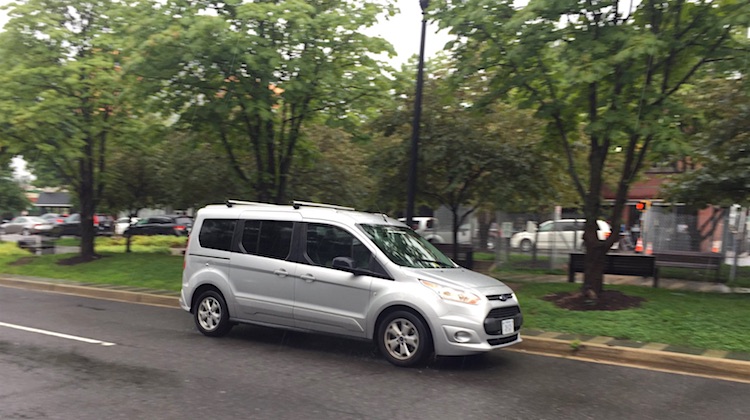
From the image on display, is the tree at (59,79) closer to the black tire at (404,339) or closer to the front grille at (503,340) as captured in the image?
the black tire at (404,339)

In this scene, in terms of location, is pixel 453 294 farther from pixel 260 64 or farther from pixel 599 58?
pixel 260 64

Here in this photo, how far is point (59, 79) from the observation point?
16.3 m

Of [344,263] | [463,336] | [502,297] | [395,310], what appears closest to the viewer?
[463,336]

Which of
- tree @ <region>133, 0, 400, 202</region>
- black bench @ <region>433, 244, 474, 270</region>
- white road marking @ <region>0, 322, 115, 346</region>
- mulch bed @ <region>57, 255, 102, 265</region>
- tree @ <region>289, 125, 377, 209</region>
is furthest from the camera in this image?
Answer: mulch bed @ <region>57, 255, 102, 265</region>

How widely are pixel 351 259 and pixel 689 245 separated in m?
11.5

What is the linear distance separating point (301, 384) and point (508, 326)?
Answer: 2575 mm

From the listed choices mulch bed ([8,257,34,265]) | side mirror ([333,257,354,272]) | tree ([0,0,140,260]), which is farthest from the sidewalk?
mulch bed ([8,257,34,265])

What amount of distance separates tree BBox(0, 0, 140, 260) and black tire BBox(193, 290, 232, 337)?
817cm

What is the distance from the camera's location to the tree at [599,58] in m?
9.37

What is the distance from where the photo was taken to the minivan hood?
727cm

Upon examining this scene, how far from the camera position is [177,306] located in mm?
12391

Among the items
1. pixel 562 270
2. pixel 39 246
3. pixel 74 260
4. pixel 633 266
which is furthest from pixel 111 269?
pixel 633 266

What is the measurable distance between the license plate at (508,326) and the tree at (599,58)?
377 centimetres

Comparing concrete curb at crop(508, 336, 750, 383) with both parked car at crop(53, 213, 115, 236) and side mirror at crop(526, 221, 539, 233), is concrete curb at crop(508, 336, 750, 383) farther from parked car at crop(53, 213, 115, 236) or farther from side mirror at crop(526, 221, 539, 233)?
parked car at crop(53, 213, 115, 236)
